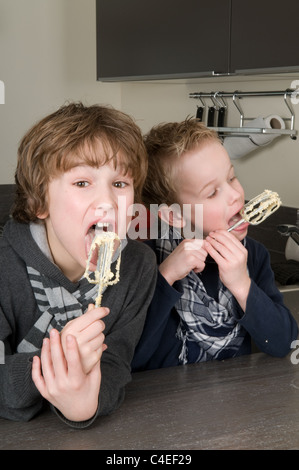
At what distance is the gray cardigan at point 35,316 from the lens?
93 centimetres

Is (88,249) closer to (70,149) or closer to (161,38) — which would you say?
(70,149)

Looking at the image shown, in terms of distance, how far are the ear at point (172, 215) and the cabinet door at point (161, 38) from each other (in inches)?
31.4

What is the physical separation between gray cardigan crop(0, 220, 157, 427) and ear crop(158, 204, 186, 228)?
0.20 metres

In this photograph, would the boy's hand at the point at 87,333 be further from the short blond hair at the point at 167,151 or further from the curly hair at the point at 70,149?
the short blond hair at the point at 167,151

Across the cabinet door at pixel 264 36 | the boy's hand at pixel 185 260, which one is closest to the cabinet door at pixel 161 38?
the cabinet door at pixel 264 36

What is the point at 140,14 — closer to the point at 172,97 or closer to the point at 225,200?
the point at 172,97

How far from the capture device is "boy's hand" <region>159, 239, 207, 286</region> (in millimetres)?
1248

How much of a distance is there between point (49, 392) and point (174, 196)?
23.3 inches

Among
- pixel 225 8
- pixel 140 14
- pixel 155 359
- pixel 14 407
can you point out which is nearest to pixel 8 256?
pixel 14 407

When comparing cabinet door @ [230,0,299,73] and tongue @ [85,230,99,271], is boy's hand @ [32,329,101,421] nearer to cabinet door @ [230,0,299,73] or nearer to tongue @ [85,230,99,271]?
tongue @ [85,230,99,271]

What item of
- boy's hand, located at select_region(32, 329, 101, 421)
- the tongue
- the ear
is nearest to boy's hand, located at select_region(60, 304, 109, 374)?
boy's hand, located at select_region(32, 329, 101, 421)

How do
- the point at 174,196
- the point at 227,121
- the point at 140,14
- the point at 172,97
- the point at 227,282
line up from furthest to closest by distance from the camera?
the point at 172,97 → the point at 227,121 → the point at 140,14 → the point at 174,196 → the point at 227,282

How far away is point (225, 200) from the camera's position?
130 cm

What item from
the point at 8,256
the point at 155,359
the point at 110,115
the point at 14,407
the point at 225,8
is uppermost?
the point at 225,8
